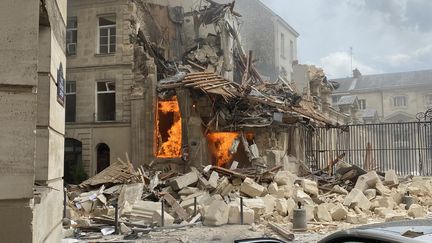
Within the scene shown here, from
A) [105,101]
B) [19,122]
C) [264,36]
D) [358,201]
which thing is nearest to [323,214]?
[358,201]

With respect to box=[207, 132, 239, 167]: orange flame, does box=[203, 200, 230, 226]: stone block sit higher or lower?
lower

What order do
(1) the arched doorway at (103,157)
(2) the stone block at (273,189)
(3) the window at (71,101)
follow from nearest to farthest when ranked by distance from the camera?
1. (2) the stone block at (273,189)
2. (1) the arched doorway at (103,157)
3. (3) the window at (71,101)

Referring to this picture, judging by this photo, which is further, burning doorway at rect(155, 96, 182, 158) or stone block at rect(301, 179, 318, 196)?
burning doorway at rect(155, 96, 182, 158)

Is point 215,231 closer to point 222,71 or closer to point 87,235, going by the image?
point 87,235

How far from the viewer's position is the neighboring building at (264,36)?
4281 centimetres

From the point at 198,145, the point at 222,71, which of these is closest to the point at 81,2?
the point at 222,71

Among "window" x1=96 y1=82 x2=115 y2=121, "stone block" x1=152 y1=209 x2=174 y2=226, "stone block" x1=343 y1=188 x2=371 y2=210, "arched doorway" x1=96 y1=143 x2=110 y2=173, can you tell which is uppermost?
"window" x1=96 y1=82 x2=115 y2=121

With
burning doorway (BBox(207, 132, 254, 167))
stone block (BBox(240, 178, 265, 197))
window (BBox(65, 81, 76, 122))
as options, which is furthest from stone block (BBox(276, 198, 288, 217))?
window (BBox(65, 81, 76, 122))

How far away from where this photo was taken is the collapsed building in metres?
21.5

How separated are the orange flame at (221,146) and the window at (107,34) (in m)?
7.94

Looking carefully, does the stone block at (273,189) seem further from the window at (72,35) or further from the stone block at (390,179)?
the window at (72,35)

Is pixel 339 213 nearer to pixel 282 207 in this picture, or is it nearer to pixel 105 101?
pixel 282 207

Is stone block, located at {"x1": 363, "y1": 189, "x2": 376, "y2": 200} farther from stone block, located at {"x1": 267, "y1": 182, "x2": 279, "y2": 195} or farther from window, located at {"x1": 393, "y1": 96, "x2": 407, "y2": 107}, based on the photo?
window, located at {"x1": 393, "y1": 96, "x2": 407, "y2": 107}

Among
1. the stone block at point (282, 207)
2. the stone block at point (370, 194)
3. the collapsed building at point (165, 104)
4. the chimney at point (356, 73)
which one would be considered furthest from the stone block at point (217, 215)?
the chimney at point (356, 73)
